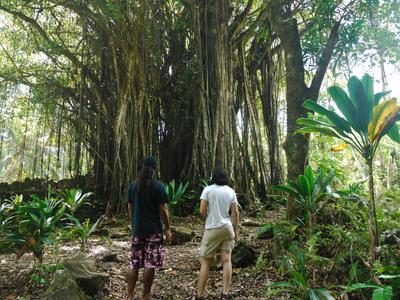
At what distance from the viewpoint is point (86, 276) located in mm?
2693

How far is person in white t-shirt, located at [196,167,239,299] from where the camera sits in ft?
8.85

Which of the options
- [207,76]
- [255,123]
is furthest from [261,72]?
[207,76]

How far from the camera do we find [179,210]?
21.4ft

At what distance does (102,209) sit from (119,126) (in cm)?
166

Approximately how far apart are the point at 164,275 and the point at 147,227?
1.09m

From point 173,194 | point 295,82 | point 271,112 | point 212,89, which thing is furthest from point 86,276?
point 271,112

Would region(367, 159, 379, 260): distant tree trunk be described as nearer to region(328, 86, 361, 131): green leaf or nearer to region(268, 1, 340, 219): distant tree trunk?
region(328, 86, 361, 131): green leaf

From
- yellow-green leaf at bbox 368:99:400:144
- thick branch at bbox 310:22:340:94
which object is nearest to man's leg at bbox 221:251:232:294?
yellow-green leaf at bbox 368:99:400:144

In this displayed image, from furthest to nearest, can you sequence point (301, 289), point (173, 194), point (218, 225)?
1. point (173, 194)
2. point (218, 225)
3. point (301, 289)

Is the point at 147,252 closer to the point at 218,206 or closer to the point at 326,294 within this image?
the point at 218,206

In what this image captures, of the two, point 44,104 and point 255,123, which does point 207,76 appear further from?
point 44,104

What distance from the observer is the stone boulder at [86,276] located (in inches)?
105

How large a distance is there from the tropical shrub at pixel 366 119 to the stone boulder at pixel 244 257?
Answer: 116cm

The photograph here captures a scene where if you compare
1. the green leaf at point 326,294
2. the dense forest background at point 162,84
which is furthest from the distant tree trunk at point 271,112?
the green leaf at point 326,294
